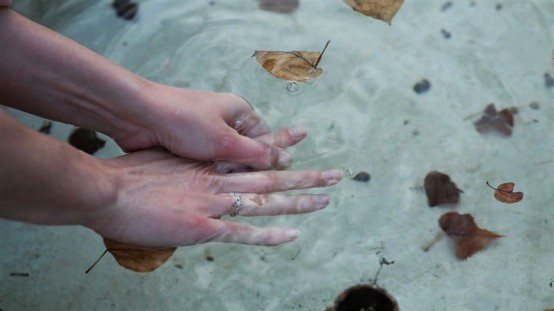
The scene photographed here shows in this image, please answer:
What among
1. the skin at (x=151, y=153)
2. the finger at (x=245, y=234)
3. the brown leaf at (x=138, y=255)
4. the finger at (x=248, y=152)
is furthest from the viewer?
the brown leaf at (x=138, y=255)

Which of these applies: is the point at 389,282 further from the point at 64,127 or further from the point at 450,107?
the point at 64,127

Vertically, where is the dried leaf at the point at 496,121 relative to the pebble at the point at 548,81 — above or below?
below

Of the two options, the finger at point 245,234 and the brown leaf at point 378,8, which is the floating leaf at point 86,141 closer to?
the finger at point 245,234

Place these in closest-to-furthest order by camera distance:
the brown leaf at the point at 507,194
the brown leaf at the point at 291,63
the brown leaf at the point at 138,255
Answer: the brown leaf at the point at 138,255
the brown leaf at the point at 507,194
the brown leaf at the point at 291,63

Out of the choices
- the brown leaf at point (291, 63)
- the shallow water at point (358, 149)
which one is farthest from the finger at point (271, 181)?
the brown leaf at point (291, 63)

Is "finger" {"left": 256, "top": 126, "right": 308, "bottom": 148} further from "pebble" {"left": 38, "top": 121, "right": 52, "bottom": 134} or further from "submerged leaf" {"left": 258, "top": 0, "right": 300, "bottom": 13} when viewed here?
"pebble" {"left": 38, "top": 121, "right": 52, "bottom": 134}

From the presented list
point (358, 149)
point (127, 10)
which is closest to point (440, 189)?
point (358, 149)

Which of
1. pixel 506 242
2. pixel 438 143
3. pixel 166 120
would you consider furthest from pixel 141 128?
pixel 506 242

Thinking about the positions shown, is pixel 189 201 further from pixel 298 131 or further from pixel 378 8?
pixel 378 8
